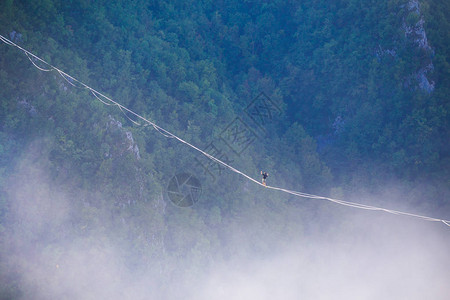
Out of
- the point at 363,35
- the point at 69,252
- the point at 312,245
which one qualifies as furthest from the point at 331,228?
the point at 69,252

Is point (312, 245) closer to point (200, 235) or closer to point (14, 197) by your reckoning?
point (200, 235)

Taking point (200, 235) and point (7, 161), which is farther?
point (200, 235)

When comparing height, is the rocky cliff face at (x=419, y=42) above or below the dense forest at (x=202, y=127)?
above

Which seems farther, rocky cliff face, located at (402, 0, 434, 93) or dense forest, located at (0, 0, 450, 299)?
rocky cliff face, located at (402, 0, 434, 93)

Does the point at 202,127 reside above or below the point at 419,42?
below

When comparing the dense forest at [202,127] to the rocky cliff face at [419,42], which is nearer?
the dense forest at [202,127]

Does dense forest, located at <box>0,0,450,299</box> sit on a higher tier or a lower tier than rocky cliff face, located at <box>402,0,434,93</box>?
lower

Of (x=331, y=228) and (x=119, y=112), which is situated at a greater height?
(x=331, y=228)

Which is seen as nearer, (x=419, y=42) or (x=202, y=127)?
(x=202, y=127)
